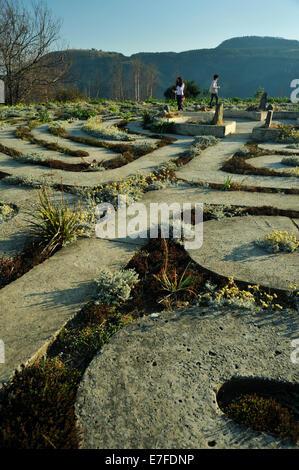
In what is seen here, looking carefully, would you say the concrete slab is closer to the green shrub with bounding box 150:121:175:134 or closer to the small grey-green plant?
the small grey-green plant

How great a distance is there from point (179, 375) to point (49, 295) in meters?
1.72

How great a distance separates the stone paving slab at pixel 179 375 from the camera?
219cm

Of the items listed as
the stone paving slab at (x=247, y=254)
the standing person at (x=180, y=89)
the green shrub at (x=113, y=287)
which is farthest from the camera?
the standing person at (x=180, y=89)

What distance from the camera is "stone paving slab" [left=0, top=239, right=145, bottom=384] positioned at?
9.37 feet

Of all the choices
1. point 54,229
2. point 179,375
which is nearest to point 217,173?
point 54,229

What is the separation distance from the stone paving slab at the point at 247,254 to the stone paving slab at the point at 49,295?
45.8 inches

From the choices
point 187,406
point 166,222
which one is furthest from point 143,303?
point 166,222

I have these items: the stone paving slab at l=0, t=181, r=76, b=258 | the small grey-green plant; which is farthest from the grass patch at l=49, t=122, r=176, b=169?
the small grey-green plant

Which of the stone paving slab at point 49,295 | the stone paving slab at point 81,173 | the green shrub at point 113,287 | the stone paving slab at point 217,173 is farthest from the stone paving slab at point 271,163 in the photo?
the green shrub at point 113,287

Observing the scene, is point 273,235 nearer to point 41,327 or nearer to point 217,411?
point 217,411

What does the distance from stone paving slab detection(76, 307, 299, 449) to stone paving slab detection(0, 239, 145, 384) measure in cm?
60

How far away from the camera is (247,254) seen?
436 cm

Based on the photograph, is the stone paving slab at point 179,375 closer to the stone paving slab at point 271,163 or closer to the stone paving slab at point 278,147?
the stone paving slab at point 271,163

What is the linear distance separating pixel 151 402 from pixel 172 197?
4.54 meters
